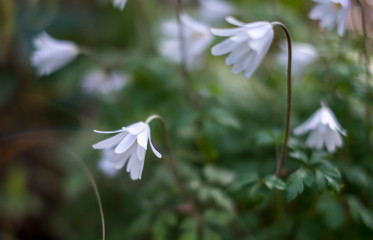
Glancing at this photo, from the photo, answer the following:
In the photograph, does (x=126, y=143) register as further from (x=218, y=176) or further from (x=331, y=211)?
(x=331, y=211)

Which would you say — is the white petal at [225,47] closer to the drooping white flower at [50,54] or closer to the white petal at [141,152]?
the white petal at [141,152]

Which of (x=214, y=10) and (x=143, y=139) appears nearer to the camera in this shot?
(x=143, y=139)

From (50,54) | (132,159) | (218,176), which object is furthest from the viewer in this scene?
(50,54)

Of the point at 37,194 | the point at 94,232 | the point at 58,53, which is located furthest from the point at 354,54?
the point at 37,194

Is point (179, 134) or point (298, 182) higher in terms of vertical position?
point (298, 182)

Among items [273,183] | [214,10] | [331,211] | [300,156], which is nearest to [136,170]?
[273,183]

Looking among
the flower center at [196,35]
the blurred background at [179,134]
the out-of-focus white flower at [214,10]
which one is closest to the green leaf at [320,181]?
the blurred background at [179,134]

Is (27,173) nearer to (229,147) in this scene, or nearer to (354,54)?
(229,147)
